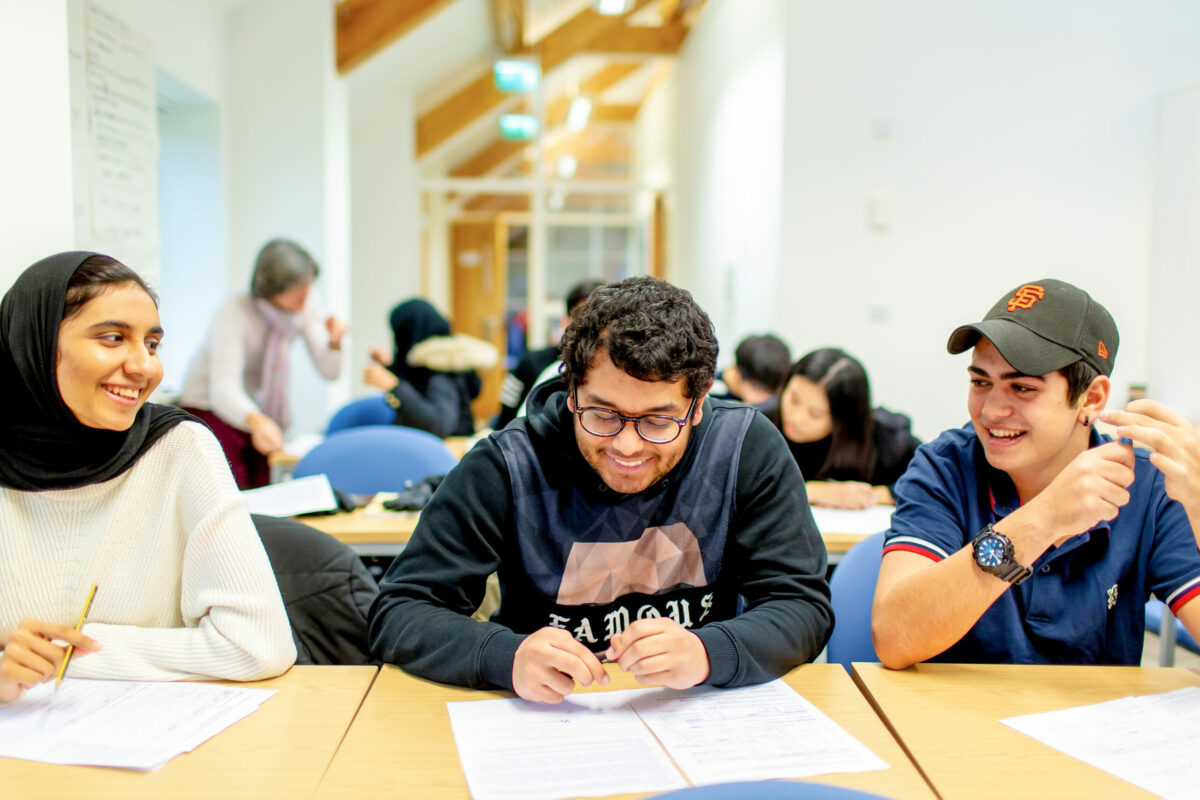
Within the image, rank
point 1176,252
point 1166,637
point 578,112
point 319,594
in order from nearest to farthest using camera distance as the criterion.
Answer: point 319,594 → point 1166,637 → point 1176,252 → point 578,112

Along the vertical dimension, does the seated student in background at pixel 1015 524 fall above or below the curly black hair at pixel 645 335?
below

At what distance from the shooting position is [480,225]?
37.8 feet

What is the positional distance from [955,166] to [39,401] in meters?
4.36

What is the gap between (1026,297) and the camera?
4.91ft

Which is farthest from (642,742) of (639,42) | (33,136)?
(639,42)

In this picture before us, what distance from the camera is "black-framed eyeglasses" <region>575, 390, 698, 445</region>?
1.34 metres

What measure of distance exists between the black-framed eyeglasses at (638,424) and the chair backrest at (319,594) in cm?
61

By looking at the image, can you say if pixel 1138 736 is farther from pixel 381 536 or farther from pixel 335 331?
pixel 335 331

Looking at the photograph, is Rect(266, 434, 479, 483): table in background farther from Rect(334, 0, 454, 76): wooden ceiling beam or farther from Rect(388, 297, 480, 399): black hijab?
Rect(334, 0, 454, 76): wooden ceiling beam

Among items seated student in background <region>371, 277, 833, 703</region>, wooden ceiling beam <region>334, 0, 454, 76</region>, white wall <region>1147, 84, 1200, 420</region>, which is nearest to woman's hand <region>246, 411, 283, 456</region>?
seated student in background <region>371, 277, 833, 703</region>

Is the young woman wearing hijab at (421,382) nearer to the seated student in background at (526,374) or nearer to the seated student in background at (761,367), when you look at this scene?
the seated student in background at (526,374)

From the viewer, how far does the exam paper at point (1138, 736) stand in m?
1.04

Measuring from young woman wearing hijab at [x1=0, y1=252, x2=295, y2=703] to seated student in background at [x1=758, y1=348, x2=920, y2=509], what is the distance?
1.97 meters

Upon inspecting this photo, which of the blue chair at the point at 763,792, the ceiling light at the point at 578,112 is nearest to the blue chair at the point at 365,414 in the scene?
the blue chair at the point at 763,792
